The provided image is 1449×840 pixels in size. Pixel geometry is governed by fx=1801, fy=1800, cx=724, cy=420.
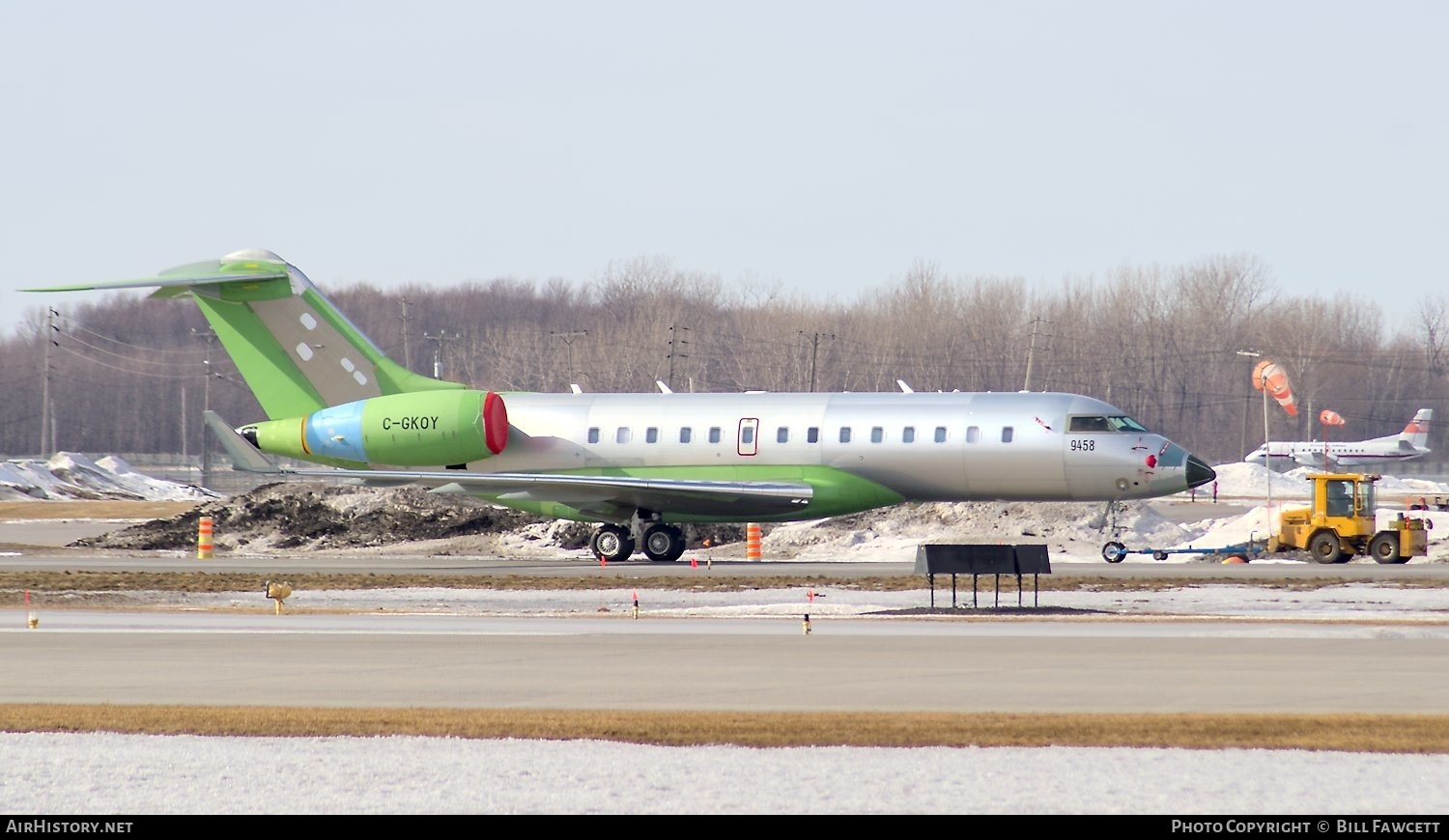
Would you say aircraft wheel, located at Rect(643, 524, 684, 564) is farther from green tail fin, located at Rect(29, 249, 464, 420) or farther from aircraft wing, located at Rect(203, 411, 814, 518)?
green tail fin, located at Rect(29, 249, 464, 420)

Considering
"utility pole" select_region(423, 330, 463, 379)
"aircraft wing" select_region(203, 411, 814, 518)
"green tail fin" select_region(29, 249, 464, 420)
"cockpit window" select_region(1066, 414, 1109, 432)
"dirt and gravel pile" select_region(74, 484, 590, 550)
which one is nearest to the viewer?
"cockpit window" select_region(1066, 414, 1109, 432)

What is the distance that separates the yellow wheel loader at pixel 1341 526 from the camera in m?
35.6

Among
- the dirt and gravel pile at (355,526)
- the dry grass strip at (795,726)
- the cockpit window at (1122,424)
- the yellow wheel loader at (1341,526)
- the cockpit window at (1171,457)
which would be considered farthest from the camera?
the dirt and gravel pile at (355,526)

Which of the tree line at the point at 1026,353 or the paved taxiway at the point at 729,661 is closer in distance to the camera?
the paved taxiway at the point at 729,661

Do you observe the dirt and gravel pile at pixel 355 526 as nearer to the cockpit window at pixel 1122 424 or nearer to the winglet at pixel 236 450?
the winglet at pixel 236 450

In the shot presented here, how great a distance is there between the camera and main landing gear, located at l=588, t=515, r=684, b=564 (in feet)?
124

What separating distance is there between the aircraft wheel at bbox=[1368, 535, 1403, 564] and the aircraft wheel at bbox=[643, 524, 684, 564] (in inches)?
549

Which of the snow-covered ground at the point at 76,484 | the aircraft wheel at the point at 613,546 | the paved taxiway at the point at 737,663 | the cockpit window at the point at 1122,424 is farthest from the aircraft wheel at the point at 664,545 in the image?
the snow-covered ground at the point at 76,484

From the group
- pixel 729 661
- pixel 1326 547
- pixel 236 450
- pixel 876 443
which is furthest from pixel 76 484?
pixel 729 661

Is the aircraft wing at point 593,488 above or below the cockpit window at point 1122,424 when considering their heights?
below

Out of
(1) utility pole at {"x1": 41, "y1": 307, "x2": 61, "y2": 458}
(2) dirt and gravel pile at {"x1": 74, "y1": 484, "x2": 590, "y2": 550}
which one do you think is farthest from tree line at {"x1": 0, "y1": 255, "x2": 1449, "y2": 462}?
(2) dirt and gravel pile at {"x1": 74, "y1": 484, "x2": 590, "y2": 550}
